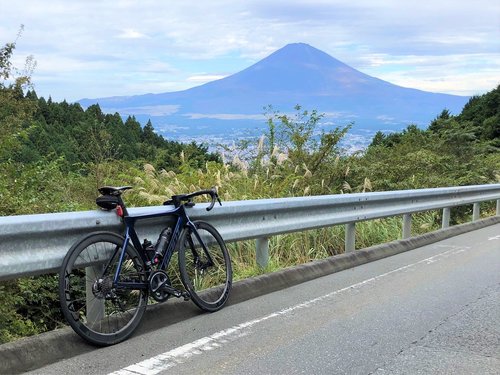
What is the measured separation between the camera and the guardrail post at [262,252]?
6426 millimetres

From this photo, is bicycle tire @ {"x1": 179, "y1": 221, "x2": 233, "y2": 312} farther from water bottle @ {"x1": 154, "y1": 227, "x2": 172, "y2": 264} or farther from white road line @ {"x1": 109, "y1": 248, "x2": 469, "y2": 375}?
white road line @ {"x1": 109, "y1": 248, "x2": 469, "y2": 375}

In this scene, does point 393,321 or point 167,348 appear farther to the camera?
point 393,321

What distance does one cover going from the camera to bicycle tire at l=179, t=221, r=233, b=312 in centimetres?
491

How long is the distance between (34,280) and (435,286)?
4.27 metres

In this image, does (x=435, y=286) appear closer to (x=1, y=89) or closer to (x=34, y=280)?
(x=34, y=280)

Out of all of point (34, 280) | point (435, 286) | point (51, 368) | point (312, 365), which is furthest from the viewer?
point (435, 286)

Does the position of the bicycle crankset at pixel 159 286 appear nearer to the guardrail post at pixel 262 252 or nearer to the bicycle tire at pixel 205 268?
the bicycle tire at pixel 205 268

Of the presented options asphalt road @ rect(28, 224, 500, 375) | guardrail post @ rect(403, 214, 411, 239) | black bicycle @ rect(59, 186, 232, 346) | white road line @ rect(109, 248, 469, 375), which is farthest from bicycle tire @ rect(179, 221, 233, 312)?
guardrail post @ rect(403, 214, 411, 239)

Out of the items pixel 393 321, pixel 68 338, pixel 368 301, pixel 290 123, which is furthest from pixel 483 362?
pixel 290 123

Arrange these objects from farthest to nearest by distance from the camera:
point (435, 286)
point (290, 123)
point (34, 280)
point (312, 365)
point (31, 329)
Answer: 1. point (290, 123)
2. point (435, 286)
3. point (34, 280)
4. point (31, 329)
5. point (312, 365)

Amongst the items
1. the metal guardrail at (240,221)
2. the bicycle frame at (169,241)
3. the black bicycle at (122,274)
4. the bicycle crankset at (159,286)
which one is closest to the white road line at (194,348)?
the black bicycle at (122,274)

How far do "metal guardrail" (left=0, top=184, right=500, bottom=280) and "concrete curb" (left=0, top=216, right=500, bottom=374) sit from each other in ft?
1.32

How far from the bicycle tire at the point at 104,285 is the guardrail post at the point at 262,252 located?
222 centimetres

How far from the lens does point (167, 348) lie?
4082 mm
